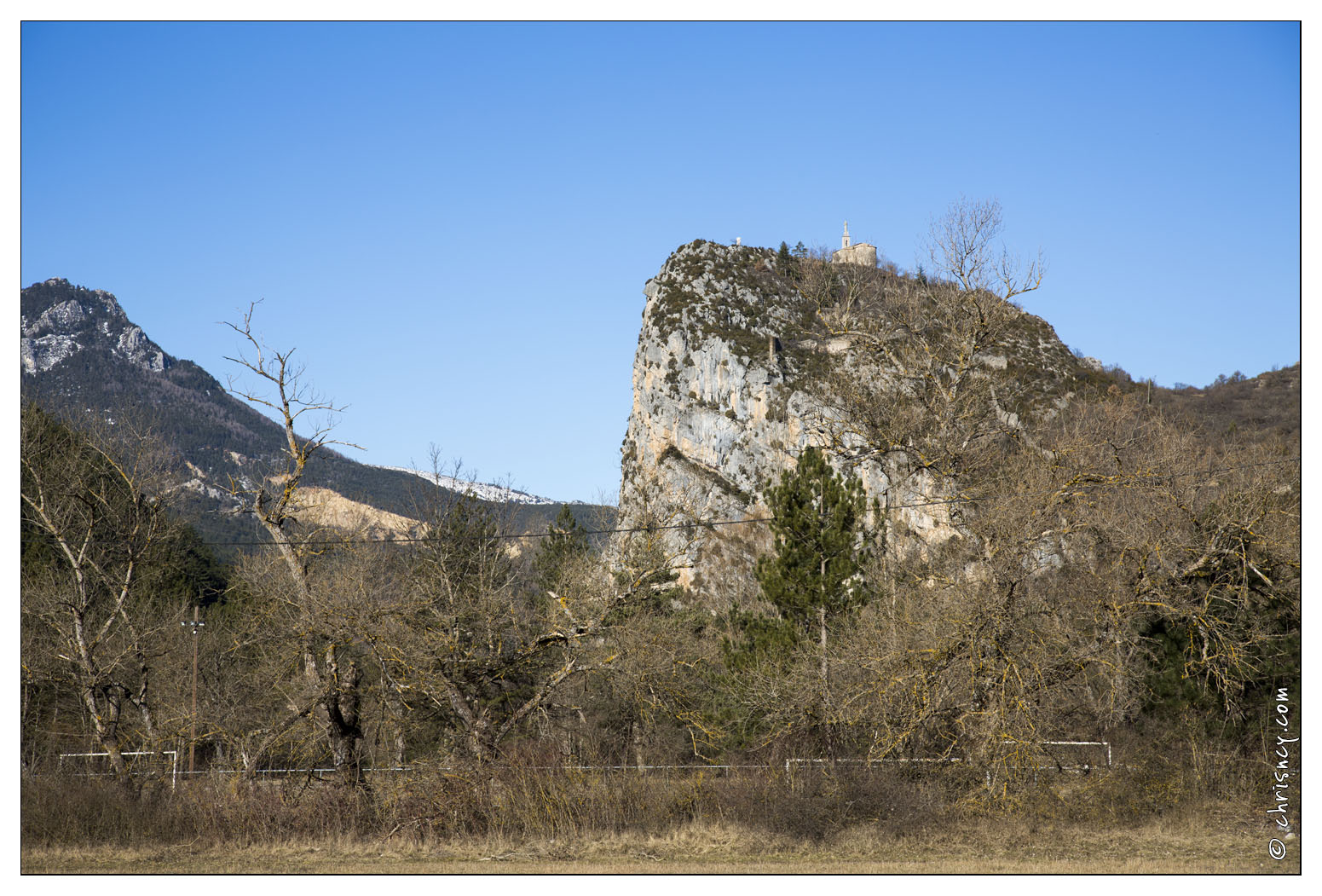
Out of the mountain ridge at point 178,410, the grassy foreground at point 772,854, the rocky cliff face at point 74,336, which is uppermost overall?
the rocky cliff face at point 74,336

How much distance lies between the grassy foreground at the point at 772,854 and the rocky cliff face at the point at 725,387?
4795cm

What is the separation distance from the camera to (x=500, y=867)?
12070mm

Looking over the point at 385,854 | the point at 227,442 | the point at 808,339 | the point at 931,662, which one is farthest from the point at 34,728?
the point at 808,339

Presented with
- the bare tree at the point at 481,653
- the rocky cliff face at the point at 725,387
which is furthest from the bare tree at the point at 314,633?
the rocky cliff face at the point at 725,387

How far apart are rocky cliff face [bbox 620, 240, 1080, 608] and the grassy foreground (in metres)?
47.9

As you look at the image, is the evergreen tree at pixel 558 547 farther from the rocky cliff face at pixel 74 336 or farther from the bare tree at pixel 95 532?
the rocky cliff face at pixel 74 336

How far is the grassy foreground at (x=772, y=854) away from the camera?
11.9 metres

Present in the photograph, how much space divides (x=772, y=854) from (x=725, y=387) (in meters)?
66.3

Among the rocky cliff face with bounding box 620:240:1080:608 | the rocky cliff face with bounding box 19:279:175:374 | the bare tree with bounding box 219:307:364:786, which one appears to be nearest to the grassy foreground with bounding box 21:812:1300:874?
the bare tree with bounding box 219:307:364:786

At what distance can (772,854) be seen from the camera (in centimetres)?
1260

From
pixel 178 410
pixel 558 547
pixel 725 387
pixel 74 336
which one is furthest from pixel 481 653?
pixel 725 387

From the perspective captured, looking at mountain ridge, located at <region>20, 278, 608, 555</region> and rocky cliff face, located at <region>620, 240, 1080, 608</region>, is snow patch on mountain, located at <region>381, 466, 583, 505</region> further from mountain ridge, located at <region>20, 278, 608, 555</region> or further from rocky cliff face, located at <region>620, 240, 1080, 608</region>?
rocky cliff face, located at <region>620, 240, 1080, 608</region>

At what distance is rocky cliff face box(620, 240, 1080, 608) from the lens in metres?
70.2

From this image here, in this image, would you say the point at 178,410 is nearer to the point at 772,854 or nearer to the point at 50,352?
the point at 50,352
